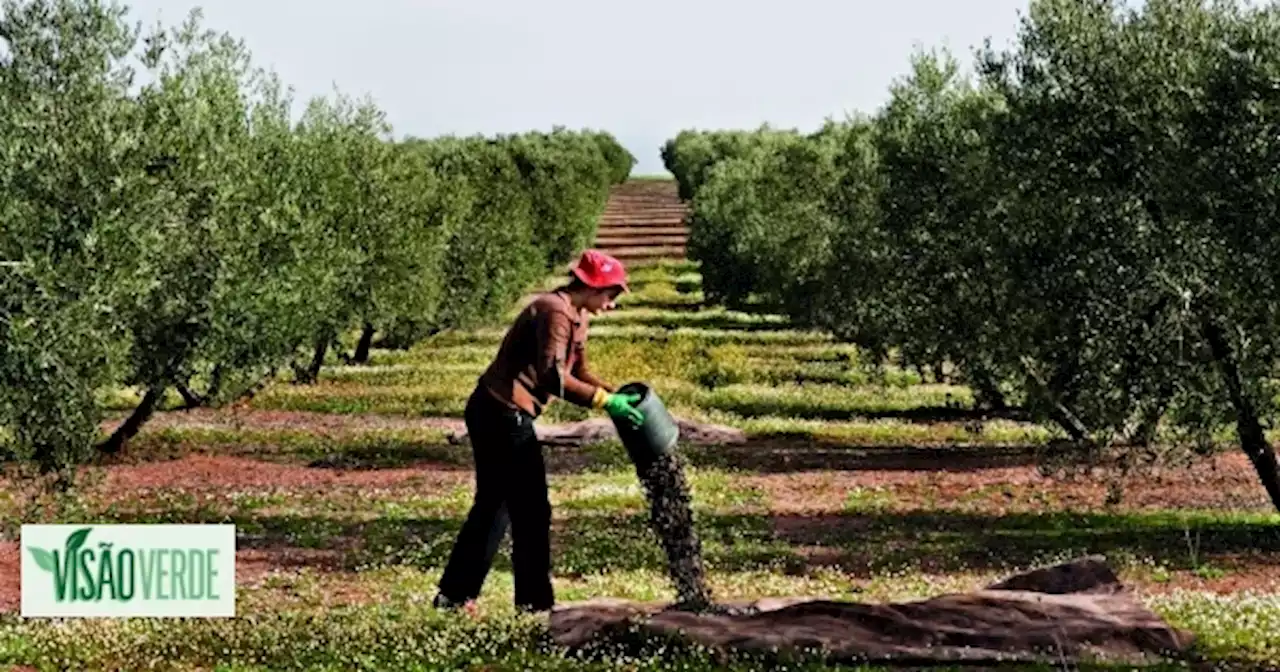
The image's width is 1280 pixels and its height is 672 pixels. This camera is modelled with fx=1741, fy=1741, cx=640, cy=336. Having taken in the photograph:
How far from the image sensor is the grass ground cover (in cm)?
1503

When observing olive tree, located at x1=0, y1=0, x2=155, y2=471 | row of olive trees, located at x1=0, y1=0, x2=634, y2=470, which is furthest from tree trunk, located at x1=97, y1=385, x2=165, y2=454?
olive tree, located at x1=0, y1=0, x2=155, y2=471

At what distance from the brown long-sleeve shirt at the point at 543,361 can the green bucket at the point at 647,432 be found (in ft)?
1.43

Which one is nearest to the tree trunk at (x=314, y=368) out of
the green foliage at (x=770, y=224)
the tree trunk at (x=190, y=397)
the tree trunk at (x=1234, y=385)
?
the tree trunk at (x=190, y=397)

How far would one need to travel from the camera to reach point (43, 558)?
15.7 metres

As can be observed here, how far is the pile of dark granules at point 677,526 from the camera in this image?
1548cm

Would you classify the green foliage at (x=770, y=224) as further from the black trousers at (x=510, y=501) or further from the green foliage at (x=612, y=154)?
the green foliage at (x=612, y=154)

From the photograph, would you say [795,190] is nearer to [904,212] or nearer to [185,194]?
[904,212]

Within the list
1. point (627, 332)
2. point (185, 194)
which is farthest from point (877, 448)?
point (627, 332)

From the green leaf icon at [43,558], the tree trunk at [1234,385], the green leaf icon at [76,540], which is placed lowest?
the green leaf icon at [43,558]

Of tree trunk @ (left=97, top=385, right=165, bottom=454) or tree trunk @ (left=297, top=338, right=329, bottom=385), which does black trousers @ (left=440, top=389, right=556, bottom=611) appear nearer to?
tree trunk @ (left=97, top=385, right=165, bottom=454)

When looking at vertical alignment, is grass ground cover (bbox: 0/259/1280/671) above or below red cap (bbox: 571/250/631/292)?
below

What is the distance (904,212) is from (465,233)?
31.7 metres

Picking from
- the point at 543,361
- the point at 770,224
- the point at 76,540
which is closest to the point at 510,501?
the point at 543,361

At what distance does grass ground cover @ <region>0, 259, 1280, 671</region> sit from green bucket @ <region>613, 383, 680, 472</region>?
1.80 metres
